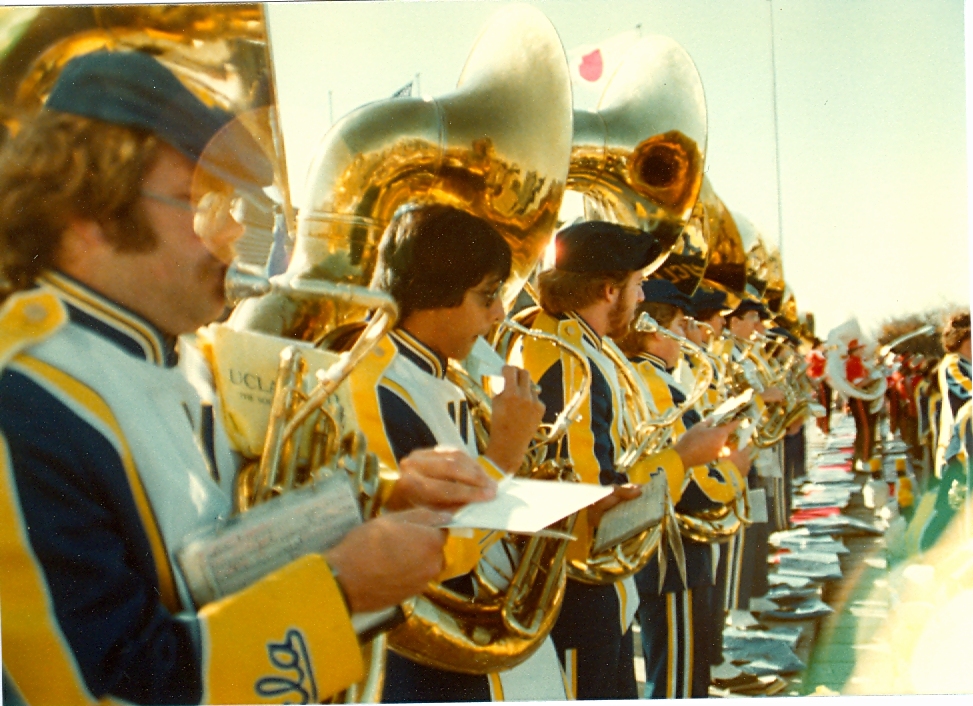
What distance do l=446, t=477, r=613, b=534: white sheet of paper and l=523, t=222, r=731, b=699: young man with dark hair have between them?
0.81m

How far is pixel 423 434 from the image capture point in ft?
6.73

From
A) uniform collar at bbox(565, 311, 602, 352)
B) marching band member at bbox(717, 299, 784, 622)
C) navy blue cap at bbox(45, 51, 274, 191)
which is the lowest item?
marching band member at bbox(717, 299, 784, 622)

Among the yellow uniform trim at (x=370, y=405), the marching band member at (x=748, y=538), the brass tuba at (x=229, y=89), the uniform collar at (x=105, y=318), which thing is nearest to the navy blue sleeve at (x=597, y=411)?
the yellow uniform trim at (x=370, y=405)

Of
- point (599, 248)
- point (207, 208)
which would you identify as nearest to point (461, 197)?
point (599, 248)

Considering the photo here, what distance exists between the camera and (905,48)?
2.88 metres

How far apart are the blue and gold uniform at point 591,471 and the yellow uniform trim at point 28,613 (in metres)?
1.58

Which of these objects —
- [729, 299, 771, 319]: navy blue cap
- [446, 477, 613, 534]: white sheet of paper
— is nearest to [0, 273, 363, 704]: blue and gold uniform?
[446, 477, 613, 534]: white sheet of paper

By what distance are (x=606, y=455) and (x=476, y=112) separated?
1.10m

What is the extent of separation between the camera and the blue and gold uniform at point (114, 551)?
1.26m

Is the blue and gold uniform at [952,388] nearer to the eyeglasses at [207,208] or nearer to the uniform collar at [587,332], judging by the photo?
the uniform collar at [587,332]

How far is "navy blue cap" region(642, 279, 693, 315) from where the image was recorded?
13.6 feet

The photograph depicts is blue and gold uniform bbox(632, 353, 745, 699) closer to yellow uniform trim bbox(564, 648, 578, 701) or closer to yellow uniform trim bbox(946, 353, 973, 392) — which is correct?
yellow uniform trim bbox(564, 648, 578, 701)

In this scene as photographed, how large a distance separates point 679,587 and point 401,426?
1833 mm

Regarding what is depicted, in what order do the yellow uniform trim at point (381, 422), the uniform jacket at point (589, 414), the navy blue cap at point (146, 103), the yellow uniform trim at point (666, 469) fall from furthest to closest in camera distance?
the yellow uniform trim at point (666, 469), the uniform jacket at point (589, 414), the yellow uniform trim at point (381, 422), the navy blue cap at point (146, 103)
